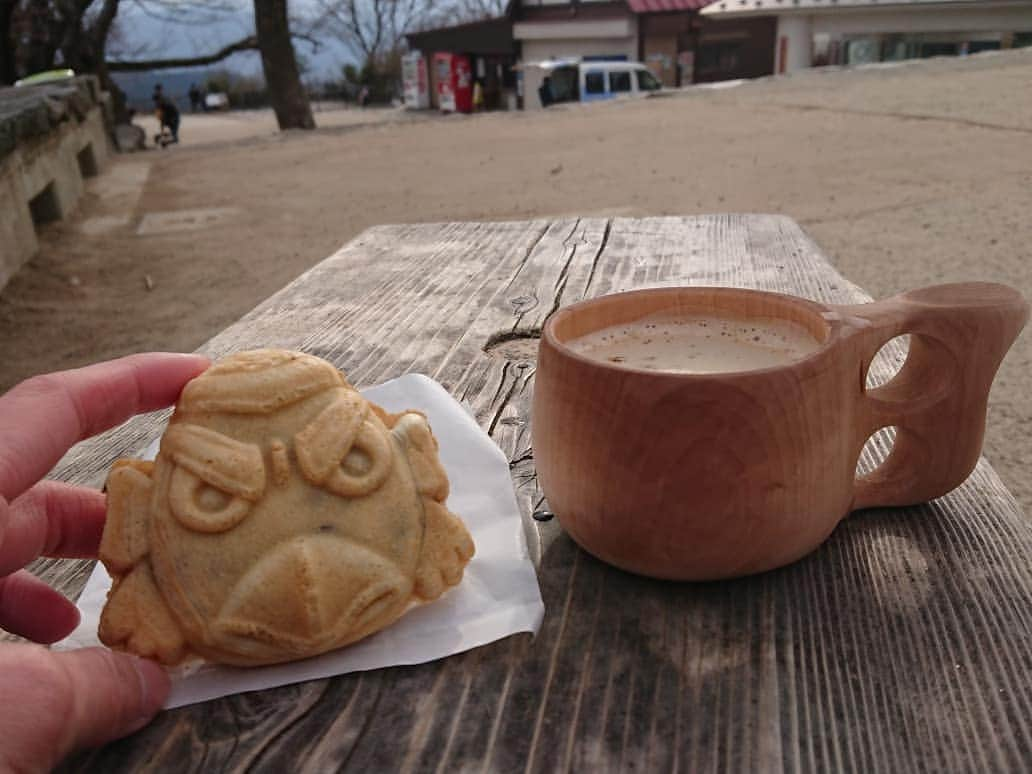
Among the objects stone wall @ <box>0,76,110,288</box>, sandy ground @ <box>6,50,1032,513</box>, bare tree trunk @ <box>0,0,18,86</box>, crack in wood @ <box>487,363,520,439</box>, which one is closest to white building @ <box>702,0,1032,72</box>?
sandy ground @ <box>6,50,1032,513</box>

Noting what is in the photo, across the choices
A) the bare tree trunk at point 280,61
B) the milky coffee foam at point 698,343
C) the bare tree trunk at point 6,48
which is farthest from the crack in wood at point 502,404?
Result: the bare tree trunk at point 6,48

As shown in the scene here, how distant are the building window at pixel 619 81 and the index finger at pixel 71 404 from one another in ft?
65.1

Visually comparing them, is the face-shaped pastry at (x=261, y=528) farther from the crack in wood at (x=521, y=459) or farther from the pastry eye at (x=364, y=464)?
the crack in wood at (x=521, y=459)

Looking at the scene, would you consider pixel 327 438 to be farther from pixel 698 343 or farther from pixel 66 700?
pixel 698 343

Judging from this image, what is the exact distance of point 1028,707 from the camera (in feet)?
2.40

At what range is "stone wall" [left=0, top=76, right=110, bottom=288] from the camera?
17.7 ft

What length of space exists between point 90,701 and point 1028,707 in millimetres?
745

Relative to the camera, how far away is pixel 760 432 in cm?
80

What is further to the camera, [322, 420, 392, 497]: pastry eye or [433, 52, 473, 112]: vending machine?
[433, 52, 473, 112]: vending machine

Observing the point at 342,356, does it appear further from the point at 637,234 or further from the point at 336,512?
the point at 637,234

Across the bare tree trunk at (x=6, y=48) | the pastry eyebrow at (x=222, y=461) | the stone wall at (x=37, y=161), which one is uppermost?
the bare tree trunk at (x=6, y=48)

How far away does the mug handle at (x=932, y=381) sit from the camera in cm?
90

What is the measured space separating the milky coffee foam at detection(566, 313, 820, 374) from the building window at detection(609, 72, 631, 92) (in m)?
19.7

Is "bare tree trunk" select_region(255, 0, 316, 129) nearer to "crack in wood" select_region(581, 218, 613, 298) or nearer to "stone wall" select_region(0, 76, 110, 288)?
"stone wall" select_region(0, 76, 110, 288)
